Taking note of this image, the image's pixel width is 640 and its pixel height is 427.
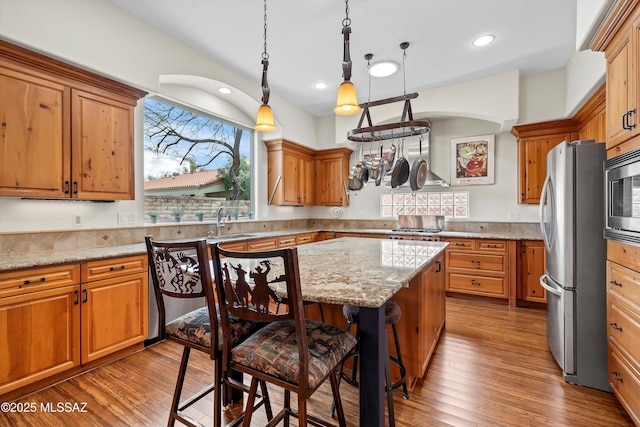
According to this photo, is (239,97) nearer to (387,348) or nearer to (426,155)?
(426,155)

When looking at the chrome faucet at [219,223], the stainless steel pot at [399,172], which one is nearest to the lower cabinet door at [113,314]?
the chrome faucet at [219,223]

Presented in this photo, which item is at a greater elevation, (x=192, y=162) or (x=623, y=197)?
(x=192, y=162)

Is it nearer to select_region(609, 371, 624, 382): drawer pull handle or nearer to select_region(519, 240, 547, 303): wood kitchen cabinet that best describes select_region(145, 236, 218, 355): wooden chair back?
select_region(609, 371, 624, 382): drawer pull handle

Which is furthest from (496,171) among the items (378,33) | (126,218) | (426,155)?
(126,218)

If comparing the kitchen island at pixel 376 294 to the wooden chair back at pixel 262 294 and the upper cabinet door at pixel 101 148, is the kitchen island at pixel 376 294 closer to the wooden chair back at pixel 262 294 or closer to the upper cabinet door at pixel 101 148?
the wooden chair back at pixel 262 294

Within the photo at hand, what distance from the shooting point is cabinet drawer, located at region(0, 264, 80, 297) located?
1840 mm

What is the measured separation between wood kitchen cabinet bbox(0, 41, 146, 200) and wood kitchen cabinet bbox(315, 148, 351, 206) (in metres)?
3.34

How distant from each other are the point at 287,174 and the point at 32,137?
10.4 ft

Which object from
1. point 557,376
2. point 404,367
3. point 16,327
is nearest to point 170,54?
point 16,327

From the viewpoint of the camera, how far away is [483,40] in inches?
123

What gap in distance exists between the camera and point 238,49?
3293mm

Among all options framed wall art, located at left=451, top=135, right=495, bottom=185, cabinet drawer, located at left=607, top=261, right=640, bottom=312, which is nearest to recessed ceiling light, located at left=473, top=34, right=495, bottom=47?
framed wall art, located at left=451, top=135, right=495, bottom=185

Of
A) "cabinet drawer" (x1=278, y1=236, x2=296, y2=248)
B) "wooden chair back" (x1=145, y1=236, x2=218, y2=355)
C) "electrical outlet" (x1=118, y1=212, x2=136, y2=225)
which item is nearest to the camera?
"wooden chair back" (x1=145, y1=236, x2=218, y2=355)

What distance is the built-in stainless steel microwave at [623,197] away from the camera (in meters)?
1.58
